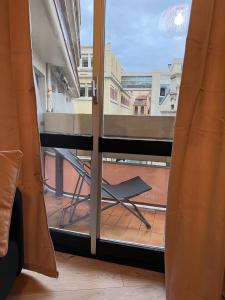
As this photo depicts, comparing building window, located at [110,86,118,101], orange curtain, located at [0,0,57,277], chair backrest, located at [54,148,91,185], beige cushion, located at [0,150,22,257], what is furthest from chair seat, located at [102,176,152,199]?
beige cushion, located at [0,150,22,257]

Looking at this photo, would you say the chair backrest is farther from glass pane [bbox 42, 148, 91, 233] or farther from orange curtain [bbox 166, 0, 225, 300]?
orange curtain [bbox 166, 0, 225, 300]

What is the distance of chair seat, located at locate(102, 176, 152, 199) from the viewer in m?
1.87

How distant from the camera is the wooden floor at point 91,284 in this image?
1.54 meters

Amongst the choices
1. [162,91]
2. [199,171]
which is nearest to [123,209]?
[199,171]

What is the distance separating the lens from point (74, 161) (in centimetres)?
191

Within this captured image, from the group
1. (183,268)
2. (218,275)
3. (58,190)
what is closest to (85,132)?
(58,190)

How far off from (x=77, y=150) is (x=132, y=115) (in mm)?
499

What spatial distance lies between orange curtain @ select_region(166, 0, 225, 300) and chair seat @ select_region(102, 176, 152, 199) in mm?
477

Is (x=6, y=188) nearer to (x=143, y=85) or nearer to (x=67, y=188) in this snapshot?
(x=67, y=188)

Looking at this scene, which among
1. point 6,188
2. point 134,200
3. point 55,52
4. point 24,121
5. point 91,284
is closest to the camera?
point 6,188

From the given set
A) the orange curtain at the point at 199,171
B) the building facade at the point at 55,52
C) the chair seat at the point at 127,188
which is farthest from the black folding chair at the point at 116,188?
the orange curtain at the point at 199,171

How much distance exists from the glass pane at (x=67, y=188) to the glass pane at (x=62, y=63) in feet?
0.71

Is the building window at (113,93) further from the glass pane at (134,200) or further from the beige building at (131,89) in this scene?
the glass pane at (134,200)

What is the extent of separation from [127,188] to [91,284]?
28.2 inches
